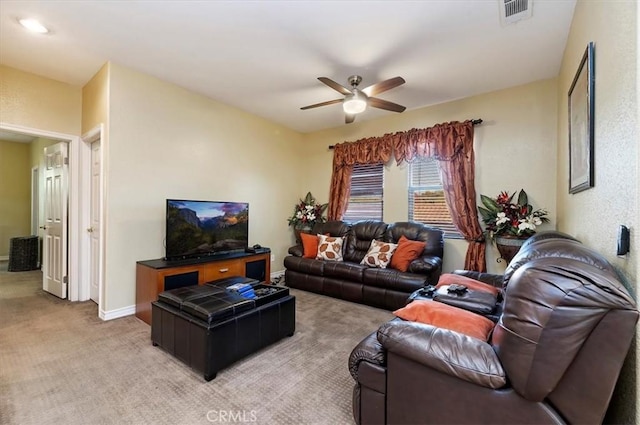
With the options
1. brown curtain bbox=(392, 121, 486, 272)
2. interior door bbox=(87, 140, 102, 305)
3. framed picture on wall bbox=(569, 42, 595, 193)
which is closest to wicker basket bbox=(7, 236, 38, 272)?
interior door bbox=(87, 140, 102, 305)

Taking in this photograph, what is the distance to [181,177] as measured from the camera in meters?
3.67

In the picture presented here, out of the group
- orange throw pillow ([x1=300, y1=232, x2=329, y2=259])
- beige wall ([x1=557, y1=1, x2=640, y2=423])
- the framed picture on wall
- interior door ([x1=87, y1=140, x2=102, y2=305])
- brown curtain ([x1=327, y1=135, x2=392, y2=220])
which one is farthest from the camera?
brown curtain ([x1=327, y1=135, x2=392, y2=220])

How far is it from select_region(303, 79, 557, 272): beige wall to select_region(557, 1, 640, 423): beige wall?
5.45 feet

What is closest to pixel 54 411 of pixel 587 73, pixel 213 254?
pixel 213 254

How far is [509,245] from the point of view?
3.20 meters

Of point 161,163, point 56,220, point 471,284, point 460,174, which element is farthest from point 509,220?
point 56,220

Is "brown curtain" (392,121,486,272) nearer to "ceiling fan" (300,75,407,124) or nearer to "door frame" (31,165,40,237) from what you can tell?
"ceiling fan" (300,75,407,124)

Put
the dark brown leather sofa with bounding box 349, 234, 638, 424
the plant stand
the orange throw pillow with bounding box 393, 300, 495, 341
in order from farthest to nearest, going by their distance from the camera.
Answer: the plant stand, the orange throw pillow with bounding box 393, 300, 495, 341, the dark brown leather sofa with bounding box 349, 234, 638, 424

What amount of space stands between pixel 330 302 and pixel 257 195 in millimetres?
2150

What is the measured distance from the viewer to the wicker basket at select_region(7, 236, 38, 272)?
5.16 meters

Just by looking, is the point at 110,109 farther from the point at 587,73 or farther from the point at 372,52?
the point at 587,73

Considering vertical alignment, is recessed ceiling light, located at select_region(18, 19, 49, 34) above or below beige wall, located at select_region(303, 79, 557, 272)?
above

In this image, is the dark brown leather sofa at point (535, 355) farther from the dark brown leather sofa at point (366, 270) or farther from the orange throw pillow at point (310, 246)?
the orange throw pillow at point (310, 246)

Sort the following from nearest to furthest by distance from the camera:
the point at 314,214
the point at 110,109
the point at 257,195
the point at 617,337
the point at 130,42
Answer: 1. the point at 617,337
2. the point at 130,42
3. the point at 110,109
4. the point at 257,195
5. the point at 314,214
